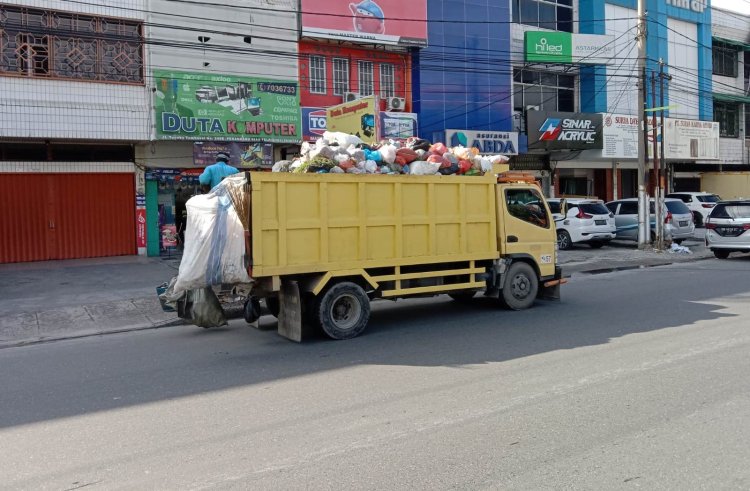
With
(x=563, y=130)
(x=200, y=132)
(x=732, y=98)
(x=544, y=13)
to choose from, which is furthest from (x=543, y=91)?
(x=200, y=132)

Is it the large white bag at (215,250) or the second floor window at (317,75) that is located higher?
the second floor window at (317,75)

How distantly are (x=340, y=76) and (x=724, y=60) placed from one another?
25341 millimetres

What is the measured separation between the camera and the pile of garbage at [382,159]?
8828 mm

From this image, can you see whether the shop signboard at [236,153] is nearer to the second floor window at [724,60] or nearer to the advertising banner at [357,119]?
the advertising banner at [357,119]

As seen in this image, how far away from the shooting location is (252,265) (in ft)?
26.6

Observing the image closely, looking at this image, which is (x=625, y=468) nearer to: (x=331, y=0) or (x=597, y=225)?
(x=597, y=225)

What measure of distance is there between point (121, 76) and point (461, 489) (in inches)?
621

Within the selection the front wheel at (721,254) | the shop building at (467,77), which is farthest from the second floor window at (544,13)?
the front wheel at (721,254)

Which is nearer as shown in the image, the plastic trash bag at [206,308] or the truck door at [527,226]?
the plastic trash bag at [206,308]

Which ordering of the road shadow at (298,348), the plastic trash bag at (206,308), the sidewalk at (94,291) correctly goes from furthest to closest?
the sidewalk at (94,291) → the plastic trash bag at (206,308) → the road shadow at (298,348)

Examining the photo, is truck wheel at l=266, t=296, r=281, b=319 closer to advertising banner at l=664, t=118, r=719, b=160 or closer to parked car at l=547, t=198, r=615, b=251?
parked car at l=547, t=198, r=615, b=251

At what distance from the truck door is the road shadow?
92 centimetres

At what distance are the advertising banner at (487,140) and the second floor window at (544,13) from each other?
5.84 meters

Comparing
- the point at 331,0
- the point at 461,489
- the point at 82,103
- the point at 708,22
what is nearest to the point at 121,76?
the point at 82,103
